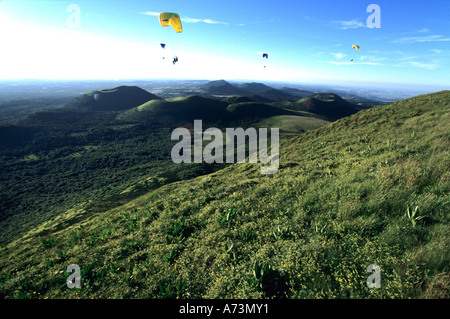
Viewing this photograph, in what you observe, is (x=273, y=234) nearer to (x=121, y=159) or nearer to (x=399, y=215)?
(x=399, y=215)

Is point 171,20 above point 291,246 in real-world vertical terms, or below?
above

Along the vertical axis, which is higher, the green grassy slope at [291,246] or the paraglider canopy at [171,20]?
the paraglider canopy at [171,20]

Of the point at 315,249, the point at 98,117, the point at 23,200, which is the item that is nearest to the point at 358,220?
the point at 315,249

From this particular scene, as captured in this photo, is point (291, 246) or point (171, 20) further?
point (171, 20)

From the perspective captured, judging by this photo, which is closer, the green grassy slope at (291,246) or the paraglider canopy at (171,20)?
the green grassy slope at (291,246)
